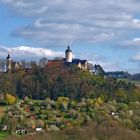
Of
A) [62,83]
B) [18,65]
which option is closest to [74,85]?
[62,83]

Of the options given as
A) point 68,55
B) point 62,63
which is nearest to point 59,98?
point 62,63

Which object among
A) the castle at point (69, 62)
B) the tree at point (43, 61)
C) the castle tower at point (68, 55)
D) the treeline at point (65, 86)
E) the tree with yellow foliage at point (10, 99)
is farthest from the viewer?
the castle tower at point (68, 55)

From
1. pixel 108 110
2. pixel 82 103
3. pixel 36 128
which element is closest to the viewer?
pixel 36 128

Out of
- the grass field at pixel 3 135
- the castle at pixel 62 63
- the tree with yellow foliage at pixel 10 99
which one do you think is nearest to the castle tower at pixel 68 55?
the castle at pixel 62 63

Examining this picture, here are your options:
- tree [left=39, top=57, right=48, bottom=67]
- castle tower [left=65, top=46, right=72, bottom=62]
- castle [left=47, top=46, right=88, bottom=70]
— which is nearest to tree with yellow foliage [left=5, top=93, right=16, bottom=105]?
castle [left=47, top=46, right=88, bottom=70]

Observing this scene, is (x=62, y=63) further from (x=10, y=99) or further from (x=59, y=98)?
(x=10, y=99)

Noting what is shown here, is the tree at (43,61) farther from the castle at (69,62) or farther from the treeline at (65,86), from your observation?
the treeline at (65,86)

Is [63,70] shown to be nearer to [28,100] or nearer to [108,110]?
[28,100]

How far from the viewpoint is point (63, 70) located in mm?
96312

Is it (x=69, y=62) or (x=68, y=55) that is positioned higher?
(x=68, y=55)

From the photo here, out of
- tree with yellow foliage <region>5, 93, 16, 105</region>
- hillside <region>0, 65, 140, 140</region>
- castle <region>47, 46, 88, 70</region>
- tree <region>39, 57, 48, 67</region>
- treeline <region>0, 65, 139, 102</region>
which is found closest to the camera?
hillside <region>0, 65, 140, 140</region>

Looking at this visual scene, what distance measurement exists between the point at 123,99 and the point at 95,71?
26.3m

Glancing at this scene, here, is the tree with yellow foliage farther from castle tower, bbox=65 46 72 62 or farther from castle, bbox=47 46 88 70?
castle tower, bbox=65 46 72 62

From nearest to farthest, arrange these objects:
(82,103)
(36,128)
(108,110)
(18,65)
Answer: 1. (36,128)
2. (108,110)
3. (82,103)
4. (18,65)
